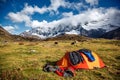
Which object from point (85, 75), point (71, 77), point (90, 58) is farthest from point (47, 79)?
point (90, 58)

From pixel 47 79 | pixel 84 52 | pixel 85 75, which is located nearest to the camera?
pixel 47 79

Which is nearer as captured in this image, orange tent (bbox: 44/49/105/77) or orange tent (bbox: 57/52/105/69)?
orange tent (bbox: 44/49/105/77)

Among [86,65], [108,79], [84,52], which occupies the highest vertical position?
[84,52]

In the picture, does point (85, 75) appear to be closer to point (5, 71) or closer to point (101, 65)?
point (101, 65)

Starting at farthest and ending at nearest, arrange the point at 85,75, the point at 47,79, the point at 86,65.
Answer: the point at 86,65
the point at 85,75
the point at 47,79

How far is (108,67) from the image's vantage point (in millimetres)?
Answer: 22359

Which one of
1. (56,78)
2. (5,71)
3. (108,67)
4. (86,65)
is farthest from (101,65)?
(5,71)

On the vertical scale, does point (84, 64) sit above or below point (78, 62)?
below

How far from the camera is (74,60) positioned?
21875 millimetres

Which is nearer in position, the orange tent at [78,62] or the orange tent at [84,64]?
the orange tent at [78,62]

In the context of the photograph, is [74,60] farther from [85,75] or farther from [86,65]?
[85,75]

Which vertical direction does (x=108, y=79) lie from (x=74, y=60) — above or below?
below

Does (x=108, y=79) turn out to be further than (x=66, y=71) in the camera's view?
No

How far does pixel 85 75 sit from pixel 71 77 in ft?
6.26
